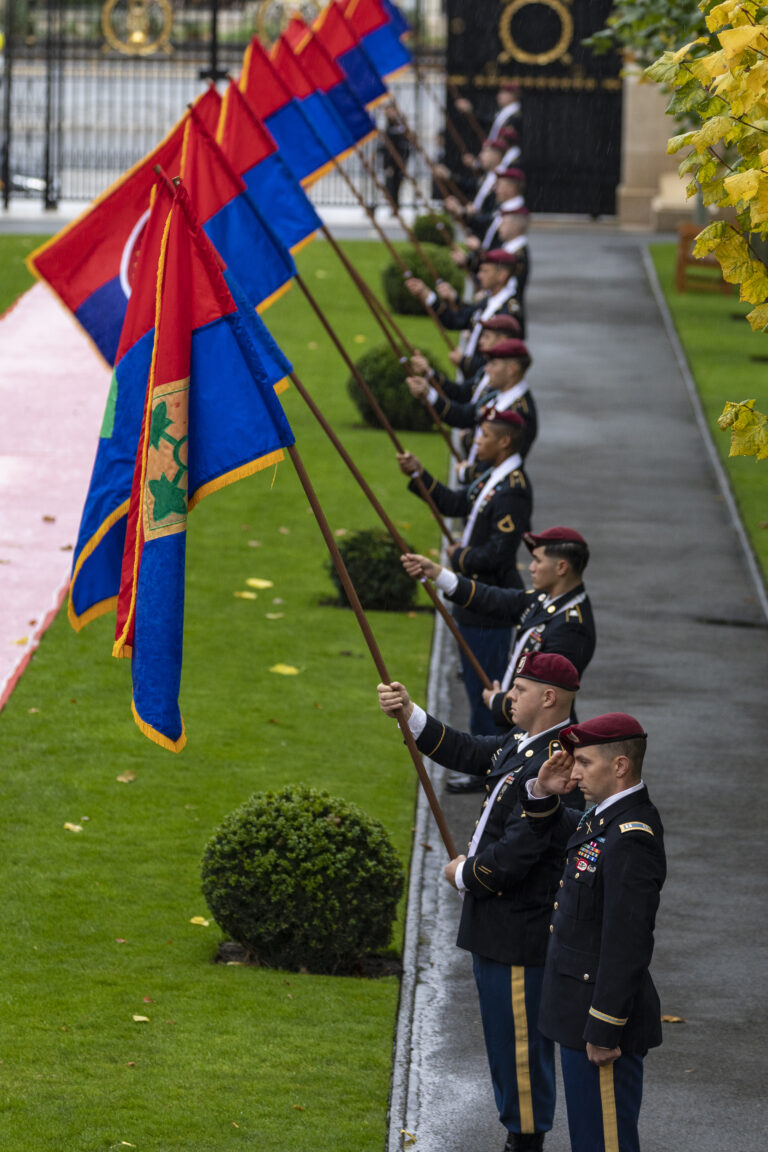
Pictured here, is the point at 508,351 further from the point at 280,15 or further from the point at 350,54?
the point at 280,15

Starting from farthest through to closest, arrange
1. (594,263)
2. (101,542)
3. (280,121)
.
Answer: (594,263) < (280,121) < (101,542)

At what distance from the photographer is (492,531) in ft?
35.3

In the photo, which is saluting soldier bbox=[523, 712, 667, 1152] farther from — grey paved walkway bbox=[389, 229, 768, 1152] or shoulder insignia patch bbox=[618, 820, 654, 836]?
grey paved walkway bbox=[389, 229, 768, 1152]

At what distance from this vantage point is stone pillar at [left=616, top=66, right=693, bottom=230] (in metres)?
32.8

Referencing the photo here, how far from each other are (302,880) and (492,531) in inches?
114

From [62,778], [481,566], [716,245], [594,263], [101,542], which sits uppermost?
[716,245]

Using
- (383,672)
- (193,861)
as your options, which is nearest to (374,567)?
(193,861)

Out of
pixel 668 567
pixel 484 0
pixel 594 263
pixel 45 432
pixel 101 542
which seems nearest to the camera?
pixel 101 542

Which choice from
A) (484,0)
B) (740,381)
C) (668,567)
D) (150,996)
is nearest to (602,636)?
(668,567)

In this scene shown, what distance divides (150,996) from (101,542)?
6.98ft

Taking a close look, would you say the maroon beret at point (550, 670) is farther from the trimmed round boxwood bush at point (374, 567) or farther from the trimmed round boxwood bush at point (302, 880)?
the trimmed round boxwood bush at point (374, 567)

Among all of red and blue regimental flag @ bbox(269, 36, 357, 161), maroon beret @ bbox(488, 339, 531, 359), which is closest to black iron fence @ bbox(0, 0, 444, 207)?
red and blue regimental flag @ bbox(269, 36, 357, 161)

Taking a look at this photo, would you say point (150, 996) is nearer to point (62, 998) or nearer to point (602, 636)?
point (62, 998)

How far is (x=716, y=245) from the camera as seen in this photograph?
673cm
